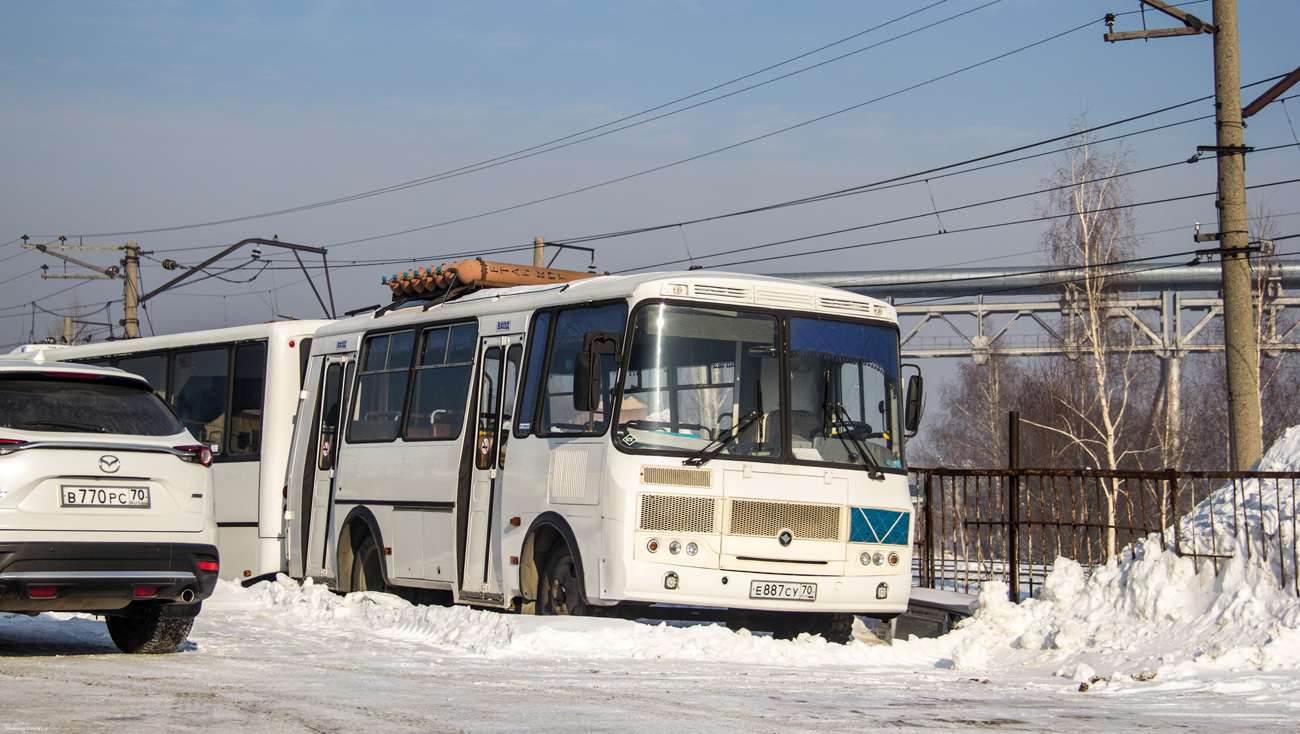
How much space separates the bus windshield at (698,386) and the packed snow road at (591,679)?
1.51m

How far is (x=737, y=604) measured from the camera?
10.2 metres

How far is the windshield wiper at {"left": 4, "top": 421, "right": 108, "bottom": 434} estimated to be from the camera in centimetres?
778

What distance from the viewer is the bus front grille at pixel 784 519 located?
1029cm

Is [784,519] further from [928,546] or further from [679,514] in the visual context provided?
[928,546]

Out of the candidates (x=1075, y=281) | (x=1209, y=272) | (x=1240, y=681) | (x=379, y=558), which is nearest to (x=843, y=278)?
(x=1209, y=272)

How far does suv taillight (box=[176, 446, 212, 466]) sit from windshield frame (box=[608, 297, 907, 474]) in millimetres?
3121

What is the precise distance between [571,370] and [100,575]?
175 inches

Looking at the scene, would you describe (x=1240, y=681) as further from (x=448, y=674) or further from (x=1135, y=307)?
(x=1135, y=307)

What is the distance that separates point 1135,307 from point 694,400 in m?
34.1

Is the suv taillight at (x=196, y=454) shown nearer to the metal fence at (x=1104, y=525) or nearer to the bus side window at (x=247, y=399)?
the metal fence at (x=1104, y=525)

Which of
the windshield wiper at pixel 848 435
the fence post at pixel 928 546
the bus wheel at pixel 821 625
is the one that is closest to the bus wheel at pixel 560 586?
the bus wheel at pixel 821 625

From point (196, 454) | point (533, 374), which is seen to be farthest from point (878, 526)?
point (196, 454)

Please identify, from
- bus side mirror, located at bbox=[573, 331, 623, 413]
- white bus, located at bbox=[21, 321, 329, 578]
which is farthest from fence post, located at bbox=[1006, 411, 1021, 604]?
white bus, located at bbox=[21, 321, 329, 578]

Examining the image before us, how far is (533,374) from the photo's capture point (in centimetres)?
1172
